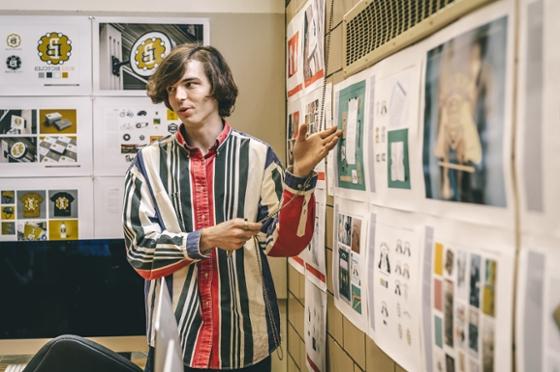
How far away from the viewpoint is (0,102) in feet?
8.59

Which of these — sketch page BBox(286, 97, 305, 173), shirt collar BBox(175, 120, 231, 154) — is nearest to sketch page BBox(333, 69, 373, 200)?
shirt collar BBox(175, 120, 231, 154)

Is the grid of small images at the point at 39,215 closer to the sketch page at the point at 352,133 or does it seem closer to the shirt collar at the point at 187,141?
the shirt collar at the point at 187,141

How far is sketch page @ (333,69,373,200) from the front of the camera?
1410 millimetres

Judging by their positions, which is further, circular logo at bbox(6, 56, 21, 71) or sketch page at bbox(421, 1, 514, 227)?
circular logo at bbox(6, 56, 21, 71)

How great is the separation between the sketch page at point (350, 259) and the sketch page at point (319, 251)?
13cm

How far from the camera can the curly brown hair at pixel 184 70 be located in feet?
5.63

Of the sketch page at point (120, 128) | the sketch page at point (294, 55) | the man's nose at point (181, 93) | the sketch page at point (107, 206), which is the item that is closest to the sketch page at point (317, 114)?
the sketch page at point (294, 55)

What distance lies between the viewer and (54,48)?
2.64m

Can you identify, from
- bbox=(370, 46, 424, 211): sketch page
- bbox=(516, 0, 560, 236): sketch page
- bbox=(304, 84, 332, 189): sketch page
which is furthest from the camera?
bbox=(304, 84, 332, 189): sketch page

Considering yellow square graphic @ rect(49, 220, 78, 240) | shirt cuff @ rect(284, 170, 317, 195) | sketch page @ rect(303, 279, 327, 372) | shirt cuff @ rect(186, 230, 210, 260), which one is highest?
shirt cuff @ rect(284, 170, 317, 195)

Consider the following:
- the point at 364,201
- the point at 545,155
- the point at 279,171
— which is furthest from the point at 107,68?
the point at 545,155

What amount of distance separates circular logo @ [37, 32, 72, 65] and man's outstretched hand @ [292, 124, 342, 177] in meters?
1.58

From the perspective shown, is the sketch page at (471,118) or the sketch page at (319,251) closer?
the sketch page at (471,118)

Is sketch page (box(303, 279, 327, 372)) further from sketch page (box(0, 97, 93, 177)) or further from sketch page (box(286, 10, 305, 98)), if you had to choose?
sketch page (box(0, 97, 93, 177))
